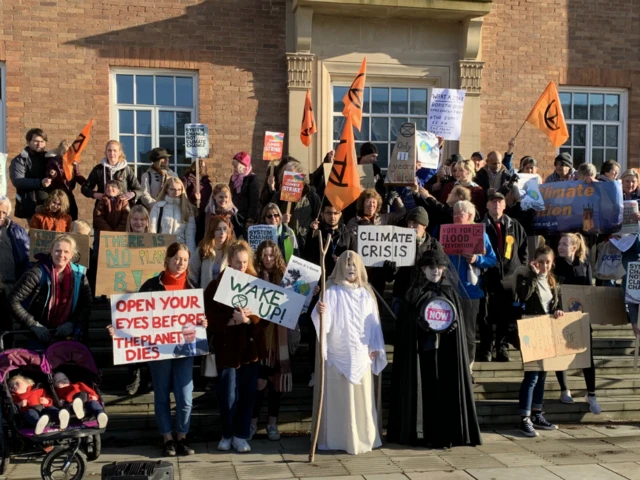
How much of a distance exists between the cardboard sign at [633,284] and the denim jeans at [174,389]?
4778 mm

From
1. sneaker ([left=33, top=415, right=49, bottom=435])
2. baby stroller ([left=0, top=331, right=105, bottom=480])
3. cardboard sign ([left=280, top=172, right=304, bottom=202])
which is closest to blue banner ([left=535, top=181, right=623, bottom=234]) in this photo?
cardboard sign ([left=280, top=172, right=304, bottom=202])

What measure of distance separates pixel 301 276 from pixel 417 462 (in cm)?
194

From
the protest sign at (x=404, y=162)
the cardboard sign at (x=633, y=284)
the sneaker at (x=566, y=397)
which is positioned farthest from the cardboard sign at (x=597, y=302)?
the protest sign at (x=404, y=162)

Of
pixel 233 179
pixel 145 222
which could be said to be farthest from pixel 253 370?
pixel 233 179

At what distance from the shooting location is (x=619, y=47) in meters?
14.6

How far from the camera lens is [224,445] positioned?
23.4 feet

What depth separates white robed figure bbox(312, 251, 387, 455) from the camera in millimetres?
7129

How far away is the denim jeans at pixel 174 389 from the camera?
6.92 meters

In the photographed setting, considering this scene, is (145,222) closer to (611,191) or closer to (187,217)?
(187,217)

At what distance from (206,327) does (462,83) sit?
28.0 feet

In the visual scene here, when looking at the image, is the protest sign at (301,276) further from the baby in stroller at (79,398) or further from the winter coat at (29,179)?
the winter coat at (29,179)

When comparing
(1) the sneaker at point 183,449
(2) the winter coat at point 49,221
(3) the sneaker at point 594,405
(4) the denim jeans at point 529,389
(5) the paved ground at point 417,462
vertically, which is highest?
(2) the winter coat at point 49,221

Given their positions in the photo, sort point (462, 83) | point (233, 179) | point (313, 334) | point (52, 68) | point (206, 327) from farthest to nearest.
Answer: point (462, 83), point (52, 68), point (233, 179), point (313, 334), point (206, 327)

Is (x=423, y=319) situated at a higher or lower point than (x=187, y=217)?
lower
